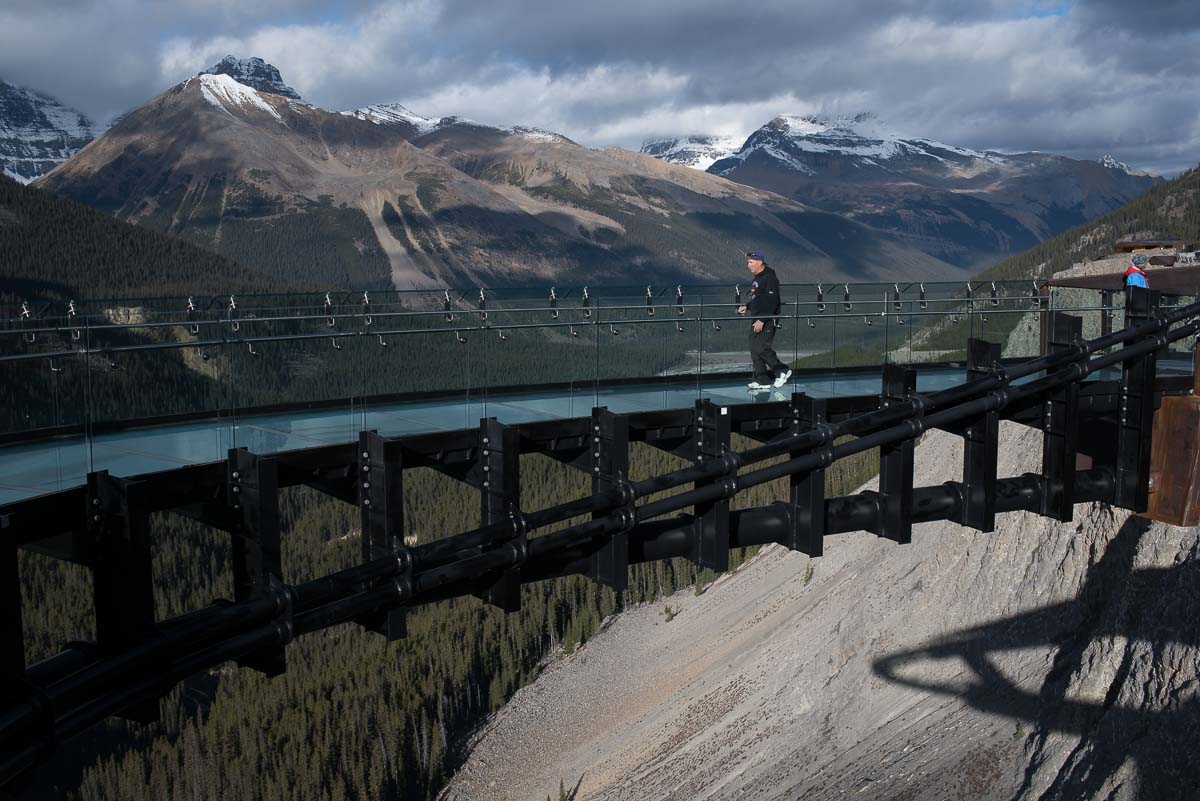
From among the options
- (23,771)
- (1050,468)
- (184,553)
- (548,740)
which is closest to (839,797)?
(1050,468)

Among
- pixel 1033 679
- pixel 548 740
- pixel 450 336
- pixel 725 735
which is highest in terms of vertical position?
pixel 450 336

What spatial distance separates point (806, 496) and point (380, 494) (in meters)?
5.19

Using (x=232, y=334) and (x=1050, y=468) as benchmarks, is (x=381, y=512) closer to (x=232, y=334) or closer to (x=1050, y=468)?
(x=232, y=334)

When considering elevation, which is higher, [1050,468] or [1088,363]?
[1088,363]

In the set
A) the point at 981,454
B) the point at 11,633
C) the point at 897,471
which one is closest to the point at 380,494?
the point at 11,633

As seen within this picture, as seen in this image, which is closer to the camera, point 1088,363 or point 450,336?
point 1088,363

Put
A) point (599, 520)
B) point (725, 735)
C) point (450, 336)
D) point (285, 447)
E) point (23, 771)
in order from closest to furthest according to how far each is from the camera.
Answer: point (23, 771), point (599, 520), point (285, 447), point (450, 336), point (725, 735)

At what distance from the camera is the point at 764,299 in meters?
19.9

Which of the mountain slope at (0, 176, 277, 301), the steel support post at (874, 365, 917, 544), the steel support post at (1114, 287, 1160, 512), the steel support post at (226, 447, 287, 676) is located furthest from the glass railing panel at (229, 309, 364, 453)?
the mountain slope at (0, 176, 277, 301)

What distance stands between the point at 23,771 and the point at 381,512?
5372 millimetres

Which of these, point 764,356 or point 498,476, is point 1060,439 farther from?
point 498,476

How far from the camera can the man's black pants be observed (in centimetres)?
1983

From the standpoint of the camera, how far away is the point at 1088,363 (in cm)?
1588

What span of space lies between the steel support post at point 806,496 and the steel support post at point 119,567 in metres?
7.74
